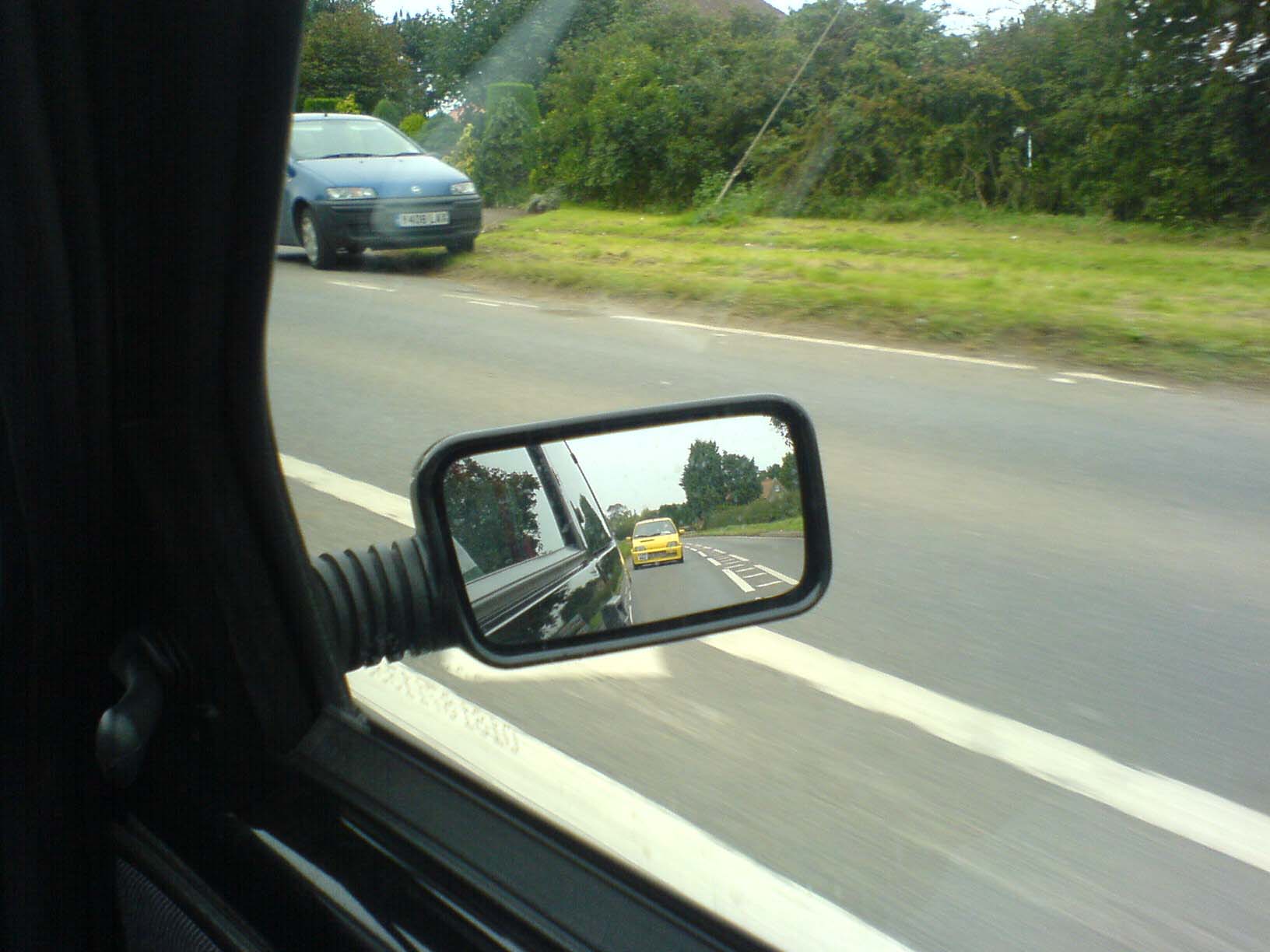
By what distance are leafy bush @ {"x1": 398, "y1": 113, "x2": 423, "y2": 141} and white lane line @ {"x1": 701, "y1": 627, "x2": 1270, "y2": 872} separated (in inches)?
130

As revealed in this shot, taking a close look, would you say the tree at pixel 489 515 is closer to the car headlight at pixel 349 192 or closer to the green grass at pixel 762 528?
the green grass at pixel 762 528

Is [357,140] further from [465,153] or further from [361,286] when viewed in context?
[465,153]

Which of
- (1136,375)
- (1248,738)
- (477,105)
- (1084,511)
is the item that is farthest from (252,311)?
(477,105)

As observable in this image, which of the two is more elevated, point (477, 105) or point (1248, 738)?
point (477, 105)

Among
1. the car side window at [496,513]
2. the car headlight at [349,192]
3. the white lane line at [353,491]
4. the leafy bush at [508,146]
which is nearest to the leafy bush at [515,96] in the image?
the leafy bush at [508,146]

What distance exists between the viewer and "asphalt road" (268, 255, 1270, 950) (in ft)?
6.57

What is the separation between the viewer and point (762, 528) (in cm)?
162

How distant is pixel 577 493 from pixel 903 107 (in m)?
17.8

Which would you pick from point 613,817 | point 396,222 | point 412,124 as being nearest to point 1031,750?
point 613,817

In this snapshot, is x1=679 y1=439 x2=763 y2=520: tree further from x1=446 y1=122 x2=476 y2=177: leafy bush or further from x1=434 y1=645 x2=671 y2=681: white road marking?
x1=446 y1=122 x2=476 y2=177: leafy bush

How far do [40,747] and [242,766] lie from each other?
24 centimetres

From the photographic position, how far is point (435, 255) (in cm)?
1115

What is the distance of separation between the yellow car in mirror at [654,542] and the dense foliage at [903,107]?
1106 centimetres

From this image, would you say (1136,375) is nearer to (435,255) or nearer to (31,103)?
(435,255)
